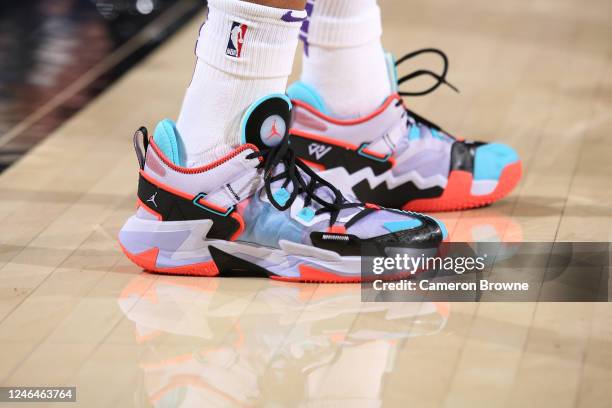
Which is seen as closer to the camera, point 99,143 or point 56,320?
point 56,320

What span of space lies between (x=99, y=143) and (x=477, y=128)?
2.72ft

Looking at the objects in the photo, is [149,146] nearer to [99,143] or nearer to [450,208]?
[450,208]

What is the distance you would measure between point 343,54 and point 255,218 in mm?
390

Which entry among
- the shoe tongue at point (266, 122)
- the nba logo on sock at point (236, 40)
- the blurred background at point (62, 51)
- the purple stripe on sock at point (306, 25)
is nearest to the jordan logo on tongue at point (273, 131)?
the shoe tongue at point (266, 122)

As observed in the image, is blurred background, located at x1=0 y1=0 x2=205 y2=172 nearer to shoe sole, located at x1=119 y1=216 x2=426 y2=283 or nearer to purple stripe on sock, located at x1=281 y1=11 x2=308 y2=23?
shoe sole, located at x1=119 y1=216 x2=426 y2=283

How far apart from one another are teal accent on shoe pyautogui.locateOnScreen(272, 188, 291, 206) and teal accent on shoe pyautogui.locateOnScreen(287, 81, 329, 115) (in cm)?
27

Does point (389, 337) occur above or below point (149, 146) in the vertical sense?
below

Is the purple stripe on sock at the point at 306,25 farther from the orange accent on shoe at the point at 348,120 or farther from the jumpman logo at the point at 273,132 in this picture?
the jumpman logo at the point at 273,132

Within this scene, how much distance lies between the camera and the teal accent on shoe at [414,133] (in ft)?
6.12

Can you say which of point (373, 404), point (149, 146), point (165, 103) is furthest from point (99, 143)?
point (373, 404)

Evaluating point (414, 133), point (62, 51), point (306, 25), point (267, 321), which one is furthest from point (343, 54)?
point (62, 51)

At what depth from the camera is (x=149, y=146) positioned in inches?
61.6

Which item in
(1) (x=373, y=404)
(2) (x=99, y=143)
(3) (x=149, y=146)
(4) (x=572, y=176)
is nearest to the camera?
(1) (x=373, y=404)

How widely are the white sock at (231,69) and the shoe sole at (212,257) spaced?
0.38ft
